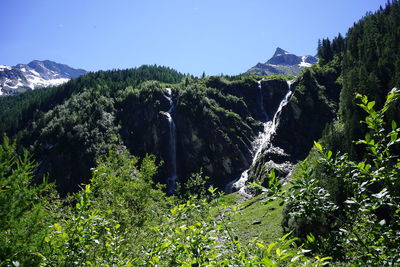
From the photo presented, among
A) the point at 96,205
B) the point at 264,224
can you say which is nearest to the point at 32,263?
the point at 96,205

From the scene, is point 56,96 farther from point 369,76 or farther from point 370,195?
point 370,195

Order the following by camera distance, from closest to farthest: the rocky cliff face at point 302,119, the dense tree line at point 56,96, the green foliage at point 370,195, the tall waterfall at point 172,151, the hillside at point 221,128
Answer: the green foliage at point 370,195, the hillside at point 221,128, the rocky cliff face at point 302,119, the tall waterfall at point 172,151, the dense tree line at point 56,96

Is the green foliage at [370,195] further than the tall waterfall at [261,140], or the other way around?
the tall waterfall at [261,140]

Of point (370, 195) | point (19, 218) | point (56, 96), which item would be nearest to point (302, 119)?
point (19, 218)

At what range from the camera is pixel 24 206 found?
8062 millimetres

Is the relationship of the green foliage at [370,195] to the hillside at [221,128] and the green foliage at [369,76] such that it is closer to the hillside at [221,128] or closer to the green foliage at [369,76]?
the hillside at [221,128]

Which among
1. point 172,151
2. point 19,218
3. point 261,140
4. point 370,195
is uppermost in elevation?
point 370,195

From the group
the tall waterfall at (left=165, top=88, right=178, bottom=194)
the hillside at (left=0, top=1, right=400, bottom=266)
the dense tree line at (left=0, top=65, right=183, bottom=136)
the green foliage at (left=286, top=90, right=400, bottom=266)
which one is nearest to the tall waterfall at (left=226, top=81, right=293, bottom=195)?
the hillside at (left=0, top=1, right=400, bottom=266)

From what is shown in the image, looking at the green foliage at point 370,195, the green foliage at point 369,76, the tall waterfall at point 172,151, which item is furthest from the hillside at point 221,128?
the green foliage at point 370,195

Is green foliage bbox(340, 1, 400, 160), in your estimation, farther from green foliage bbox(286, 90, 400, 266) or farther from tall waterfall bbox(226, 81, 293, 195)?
green foliage bbox(286, 90, 400, 266)

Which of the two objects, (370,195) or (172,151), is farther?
(172,151)

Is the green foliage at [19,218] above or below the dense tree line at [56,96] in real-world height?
below

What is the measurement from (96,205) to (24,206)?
9.00m

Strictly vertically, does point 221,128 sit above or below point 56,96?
below
